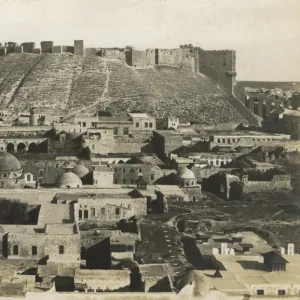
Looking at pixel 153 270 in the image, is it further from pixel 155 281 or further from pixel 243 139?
pixel 243 139

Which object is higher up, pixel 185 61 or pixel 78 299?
pixel 185 61

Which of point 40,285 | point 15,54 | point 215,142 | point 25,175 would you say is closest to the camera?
point 40,285

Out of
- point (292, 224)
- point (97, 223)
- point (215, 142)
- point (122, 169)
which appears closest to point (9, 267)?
point (97, 223)

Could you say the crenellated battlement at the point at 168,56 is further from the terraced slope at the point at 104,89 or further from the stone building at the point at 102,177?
the stone building at the point at 102,177

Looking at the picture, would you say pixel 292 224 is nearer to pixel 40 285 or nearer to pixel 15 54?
pixel 40 285

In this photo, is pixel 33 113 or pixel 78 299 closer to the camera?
pixel 78 299

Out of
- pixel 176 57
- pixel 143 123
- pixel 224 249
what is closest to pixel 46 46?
pixel 176 57
